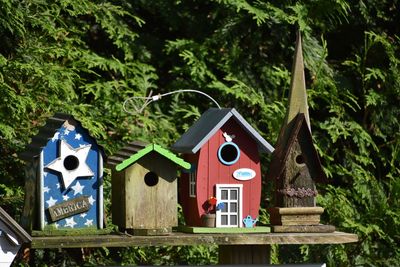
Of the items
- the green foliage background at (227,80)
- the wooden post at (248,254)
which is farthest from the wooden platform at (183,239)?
the green foliage background at (227,80)

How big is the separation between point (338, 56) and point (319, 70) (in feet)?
2.41

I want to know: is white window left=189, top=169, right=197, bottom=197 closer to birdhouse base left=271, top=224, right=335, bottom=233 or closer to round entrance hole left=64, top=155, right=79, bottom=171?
birdhouse base left=271, top=224, right=335, bottom=233

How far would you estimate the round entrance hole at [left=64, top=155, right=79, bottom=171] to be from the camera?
3.93 m

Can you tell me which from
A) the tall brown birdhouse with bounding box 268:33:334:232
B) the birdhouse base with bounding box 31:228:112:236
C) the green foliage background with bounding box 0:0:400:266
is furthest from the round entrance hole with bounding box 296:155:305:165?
the green foliage background with bounding box 0:0:400:266

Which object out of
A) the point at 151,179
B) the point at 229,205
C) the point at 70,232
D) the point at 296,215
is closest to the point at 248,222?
the point at 229,205

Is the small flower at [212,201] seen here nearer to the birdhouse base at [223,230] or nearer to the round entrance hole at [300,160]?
the birdhouse base at [223,230]

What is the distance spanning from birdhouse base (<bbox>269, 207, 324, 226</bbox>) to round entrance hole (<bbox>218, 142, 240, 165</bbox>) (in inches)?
11.7

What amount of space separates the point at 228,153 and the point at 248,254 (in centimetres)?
51

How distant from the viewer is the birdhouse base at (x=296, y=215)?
4188mm

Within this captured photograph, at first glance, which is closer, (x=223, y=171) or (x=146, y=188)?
(x=146, y=188)

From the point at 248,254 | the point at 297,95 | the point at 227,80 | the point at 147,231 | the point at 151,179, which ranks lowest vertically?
the point at 248,254

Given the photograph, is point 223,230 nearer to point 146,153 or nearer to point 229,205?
point 229,205

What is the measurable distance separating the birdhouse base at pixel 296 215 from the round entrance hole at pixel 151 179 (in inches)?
21.9

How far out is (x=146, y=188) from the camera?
4004 millimetres
